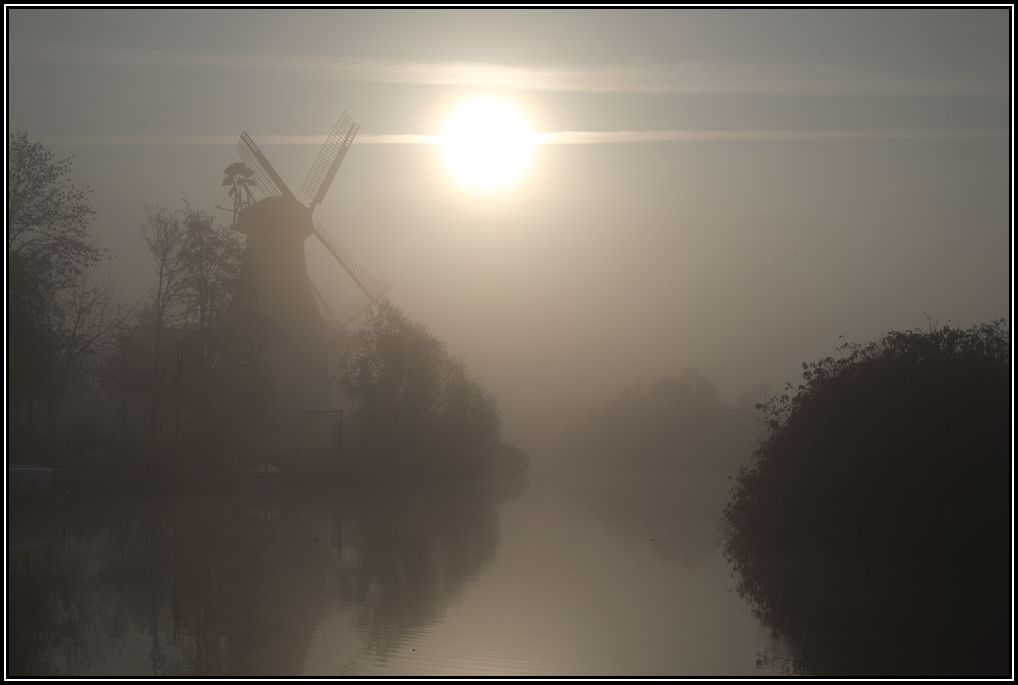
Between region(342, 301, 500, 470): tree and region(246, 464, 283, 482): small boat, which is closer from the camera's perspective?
region(246, 464, 283, 482): small boat

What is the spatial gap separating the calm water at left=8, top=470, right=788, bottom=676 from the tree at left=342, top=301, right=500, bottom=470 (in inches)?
1187

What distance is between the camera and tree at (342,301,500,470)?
59.8m

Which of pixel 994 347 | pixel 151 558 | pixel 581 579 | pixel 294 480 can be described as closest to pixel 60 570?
pixel 151 558

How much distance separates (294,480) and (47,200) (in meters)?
17.8

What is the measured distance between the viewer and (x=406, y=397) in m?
61.1

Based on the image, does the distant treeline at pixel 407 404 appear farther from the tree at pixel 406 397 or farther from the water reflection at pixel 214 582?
the water reflection at pixel 214 582

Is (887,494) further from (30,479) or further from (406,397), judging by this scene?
(406,397)

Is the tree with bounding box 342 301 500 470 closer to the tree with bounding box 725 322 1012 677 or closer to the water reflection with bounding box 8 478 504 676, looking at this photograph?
the water reflection with bounding box 8 478 504 676

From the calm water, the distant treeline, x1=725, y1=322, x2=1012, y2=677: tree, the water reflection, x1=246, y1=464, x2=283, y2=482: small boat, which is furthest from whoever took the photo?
the distant treeline

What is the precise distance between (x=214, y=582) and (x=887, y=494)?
13.5 meters

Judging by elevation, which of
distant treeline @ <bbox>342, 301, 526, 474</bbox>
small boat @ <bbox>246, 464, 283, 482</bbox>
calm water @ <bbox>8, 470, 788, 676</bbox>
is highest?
distant treeline @ <bbox>342, 301, 526, 474</bbox>

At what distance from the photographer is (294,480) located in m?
51.0

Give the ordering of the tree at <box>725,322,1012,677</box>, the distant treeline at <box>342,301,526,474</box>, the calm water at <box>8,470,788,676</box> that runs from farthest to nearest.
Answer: the distant treeline at <box>342,301,526,474</box>
the tree at <box>725,322,1012,677</box>
the calm water at <box>8,470,788,676</box>

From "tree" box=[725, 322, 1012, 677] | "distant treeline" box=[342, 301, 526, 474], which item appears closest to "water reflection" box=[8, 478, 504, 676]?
"tree" box=[725, 322, 1012, 677]
